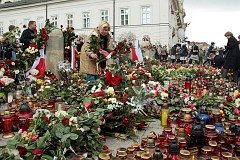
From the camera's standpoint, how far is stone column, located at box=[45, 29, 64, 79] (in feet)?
24.8

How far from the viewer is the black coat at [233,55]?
902 centimetres

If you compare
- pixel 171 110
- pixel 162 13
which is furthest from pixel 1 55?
pixel 162 13

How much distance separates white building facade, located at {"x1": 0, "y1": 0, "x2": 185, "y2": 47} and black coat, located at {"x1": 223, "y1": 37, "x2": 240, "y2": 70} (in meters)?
22.3

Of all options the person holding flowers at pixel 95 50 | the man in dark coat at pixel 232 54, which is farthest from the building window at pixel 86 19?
the person holding flowers at pixel 95 50

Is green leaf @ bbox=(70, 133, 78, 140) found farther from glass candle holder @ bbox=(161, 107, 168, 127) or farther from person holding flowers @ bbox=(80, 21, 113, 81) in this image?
person holding flowers @ bbox=(80, 21, 113, 81)

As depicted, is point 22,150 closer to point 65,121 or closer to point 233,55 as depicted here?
point 65,121

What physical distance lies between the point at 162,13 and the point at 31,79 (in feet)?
86.8

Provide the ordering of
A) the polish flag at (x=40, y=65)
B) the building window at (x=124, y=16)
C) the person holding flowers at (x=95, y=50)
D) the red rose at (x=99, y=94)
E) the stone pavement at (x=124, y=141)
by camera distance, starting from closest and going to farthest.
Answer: the stone pavement at (x=124, y=141) < the red rose at (x=99, y=94) < the person holding flowers at (x=95, y=50) < the polish flag at (x=40, y=65) < the building window at (x=124, y=16)

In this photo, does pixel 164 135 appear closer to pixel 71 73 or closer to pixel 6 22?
pixel 71 73

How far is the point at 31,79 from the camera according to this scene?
20.2ft

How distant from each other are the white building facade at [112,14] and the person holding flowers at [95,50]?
2606 cm

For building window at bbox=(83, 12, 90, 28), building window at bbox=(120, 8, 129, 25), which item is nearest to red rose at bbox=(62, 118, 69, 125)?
building window at bbox=(120, 8, 129, 25)

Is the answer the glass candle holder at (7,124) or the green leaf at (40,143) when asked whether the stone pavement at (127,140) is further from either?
the glass candle holder at (7,124)

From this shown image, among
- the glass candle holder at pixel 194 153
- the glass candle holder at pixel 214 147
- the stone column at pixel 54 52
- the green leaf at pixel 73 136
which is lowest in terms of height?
the glass candle holder at pixel 194 153
